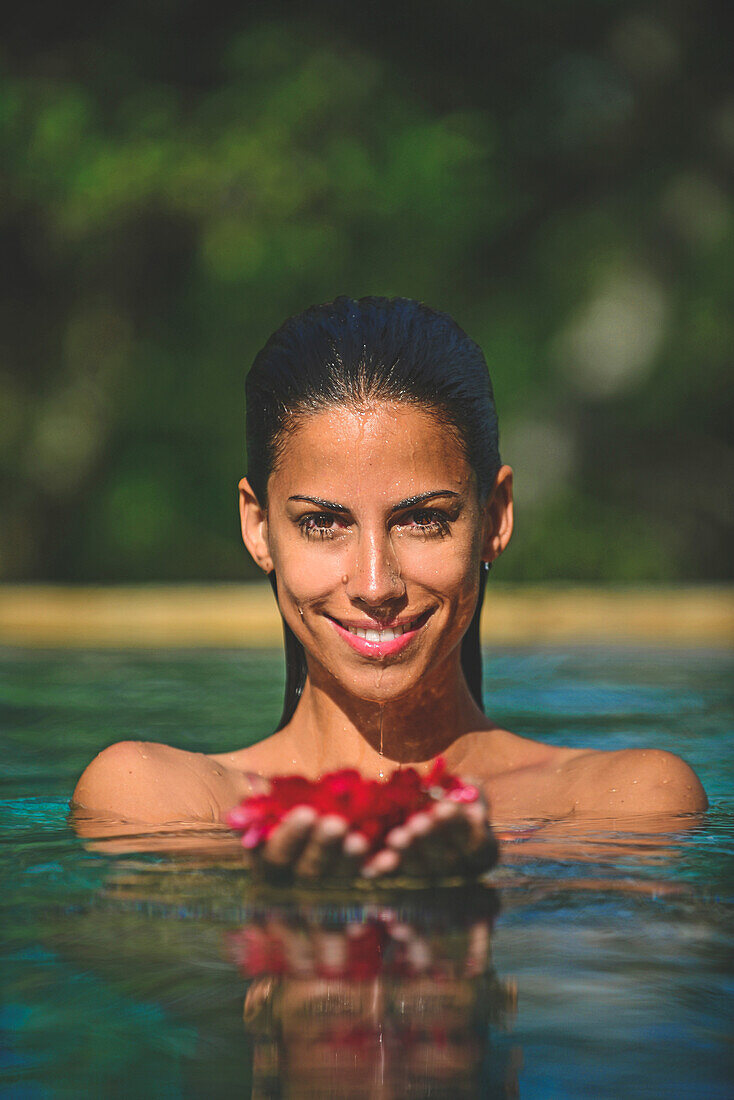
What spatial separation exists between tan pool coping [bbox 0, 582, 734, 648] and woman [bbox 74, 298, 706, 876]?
16.7 ft

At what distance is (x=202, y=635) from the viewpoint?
8.82 metres

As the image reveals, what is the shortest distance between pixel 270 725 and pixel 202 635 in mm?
2649

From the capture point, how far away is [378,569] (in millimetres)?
2971

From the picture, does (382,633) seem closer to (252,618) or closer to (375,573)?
(375,573)

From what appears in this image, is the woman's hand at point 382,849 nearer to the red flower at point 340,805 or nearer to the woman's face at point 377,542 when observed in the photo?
the red flower at point 340,805

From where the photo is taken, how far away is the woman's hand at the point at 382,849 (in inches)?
84.7

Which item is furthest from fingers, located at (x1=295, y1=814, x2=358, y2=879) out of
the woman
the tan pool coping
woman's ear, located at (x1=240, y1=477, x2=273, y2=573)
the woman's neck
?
the tan pool coping

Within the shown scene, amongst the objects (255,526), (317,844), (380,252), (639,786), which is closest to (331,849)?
(317,844)

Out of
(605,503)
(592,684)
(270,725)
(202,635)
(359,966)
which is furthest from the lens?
(605,503)

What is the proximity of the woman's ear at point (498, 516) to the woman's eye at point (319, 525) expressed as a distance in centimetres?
42

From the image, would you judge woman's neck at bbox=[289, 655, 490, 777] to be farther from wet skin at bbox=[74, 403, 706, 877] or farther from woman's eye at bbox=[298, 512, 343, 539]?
woman's eye at bbox=[298, 512, 343, 539]

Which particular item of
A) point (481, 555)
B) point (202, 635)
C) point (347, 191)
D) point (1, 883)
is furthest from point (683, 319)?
point (1, 883)

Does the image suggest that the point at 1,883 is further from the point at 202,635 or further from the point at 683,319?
the point at 683,319

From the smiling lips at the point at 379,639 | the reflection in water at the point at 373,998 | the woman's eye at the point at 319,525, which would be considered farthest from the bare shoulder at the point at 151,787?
the reflection in water at the point at 373,998
